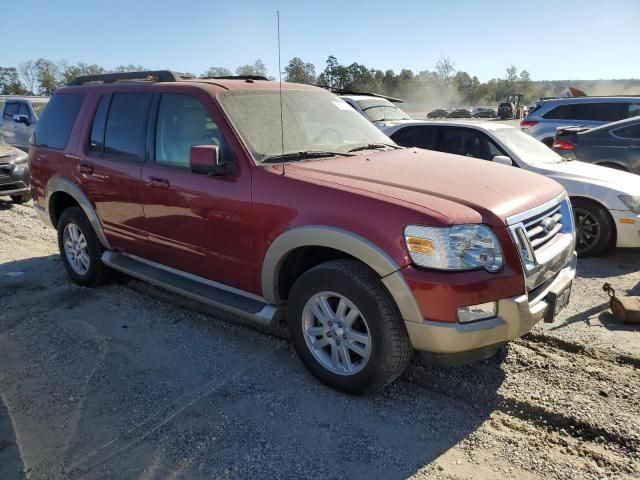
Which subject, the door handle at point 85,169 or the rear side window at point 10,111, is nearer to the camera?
the door handle at point 85,169

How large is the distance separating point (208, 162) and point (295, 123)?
2.86 feet

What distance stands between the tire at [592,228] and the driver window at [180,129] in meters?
4.14

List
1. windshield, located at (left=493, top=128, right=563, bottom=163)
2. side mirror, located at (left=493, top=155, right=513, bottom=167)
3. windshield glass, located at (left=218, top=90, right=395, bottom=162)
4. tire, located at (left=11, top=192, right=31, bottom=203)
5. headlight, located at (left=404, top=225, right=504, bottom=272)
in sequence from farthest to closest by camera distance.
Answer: tire, located at (left=11, top=192, right=31, bottom=203) < windshield, located at (left=493, top=128, right=563, bottom=163) < side mirror, located at (left=493, top=155, right=513, bottom=167) < windshield glass, located at (left=218, top=90, right=395, bottom=162) < headlight, located at (left=404, top=225, right=504, bottom=272)

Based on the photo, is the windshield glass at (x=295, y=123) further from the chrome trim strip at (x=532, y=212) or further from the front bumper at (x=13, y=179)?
the front bumper at (x=13, y=179)

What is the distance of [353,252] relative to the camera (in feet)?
9.41

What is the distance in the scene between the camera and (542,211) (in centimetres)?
314

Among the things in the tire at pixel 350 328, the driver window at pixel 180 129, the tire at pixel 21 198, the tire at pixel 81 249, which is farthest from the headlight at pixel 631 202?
the tire at pixel 21 198

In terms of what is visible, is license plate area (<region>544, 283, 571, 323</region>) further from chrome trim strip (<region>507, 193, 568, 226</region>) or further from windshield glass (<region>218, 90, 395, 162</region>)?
windshield glass (<region>218, 90, 395, 162</region>)

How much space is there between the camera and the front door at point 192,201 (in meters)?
3.46

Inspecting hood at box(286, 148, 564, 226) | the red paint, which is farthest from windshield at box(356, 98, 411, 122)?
hood at box(286, 148, 564, 226)

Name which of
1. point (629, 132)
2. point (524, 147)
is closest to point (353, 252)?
point (524, 147)

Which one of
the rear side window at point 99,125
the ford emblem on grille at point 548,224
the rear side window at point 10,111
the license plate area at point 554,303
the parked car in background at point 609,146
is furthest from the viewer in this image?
the rear side window at point 10,111

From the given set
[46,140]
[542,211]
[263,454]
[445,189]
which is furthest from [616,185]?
[46,140]

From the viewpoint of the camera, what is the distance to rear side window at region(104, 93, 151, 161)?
13.8ft
